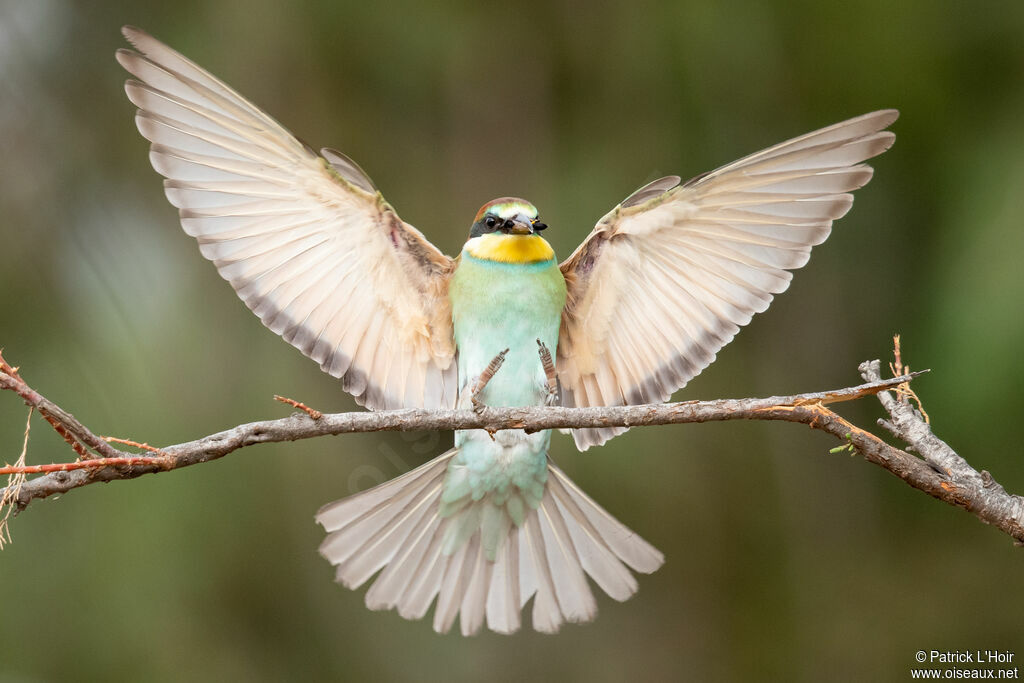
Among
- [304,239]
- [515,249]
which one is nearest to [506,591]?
[515,249]

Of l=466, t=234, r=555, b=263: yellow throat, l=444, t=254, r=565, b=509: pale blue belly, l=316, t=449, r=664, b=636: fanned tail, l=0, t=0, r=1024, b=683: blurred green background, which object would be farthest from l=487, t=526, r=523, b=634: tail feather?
l=0, t=0, r=1024, b=683: blurred green background

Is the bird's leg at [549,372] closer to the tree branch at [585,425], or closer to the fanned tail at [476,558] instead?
the fanned tail at [476,558]

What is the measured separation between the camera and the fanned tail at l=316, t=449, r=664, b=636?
1.88 m

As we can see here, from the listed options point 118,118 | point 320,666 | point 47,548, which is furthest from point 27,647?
point 118,118

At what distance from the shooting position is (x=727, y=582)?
3414mm

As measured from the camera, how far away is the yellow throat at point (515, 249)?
5.99 feet

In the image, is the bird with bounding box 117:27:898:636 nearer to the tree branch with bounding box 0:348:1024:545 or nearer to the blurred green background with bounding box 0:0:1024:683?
the tree branch with bounding box 0:348:1024:545

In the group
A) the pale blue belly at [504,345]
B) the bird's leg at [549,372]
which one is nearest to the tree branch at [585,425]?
the bird's leg at [549,372]

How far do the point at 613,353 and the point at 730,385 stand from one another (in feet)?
4.91

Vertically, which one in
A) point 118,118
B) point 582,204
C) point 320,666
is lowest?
point 320,666

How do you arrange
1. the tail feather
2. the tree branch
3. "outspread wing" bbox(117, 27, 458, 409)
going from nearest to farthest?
1. the tree branch
2. "outspread wing" bbox(117, 27, 458, 409)
3. the tail feather

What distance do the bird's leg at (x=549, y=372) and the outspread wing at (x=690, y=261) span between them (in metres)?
0.09

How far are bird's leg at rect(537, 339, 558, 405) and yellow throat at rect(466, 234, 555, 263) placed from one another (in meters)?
0.15

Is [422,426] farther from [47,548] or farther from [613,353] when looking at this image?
[47,548]
